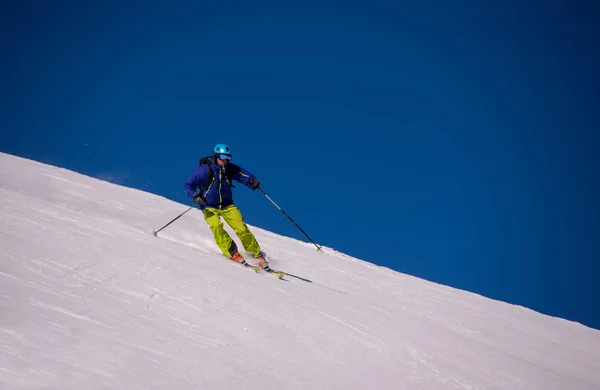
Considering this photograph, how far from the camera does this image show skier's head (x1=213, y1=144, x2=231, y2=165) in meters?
8.35

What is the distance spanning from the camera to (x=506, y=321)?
29.4 ft

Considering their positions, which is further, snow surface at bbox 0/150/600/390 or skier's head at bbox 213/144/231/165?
skier's head at bbox 213/144/231/165

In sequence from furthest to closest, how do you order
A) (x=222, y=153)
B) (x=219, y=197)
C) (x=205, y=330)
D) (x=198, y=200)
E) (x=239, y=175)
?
(x=239, y=175) → (x=219, y=197) → (x=222, y=153) → (x=198, y=200) → (x=205, y=330)

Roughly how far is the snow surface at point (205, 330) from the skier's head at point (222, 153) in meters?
2.49

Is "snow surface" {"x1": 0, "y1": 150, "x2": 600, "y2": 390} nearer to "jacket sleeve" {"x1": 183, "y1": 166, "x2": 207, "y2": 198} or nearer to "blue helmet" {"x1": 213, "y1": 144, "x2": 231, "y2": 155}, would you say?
"jacket sleeve" {"x1": 183, "y1": 166, "x2": 207, "y2": 198}

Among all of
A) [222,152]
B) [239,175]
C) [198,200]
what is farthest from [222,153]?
[198,200]

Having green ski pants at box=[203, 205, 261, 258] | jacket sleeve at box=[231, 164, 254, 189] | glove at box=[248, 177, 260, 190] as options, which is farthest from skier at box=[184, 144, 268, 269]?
glove at box=[248, 177, 260, 190]

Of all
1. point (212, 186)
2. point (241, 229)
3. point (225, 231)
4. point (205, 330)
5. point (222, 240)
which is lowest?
point (205, 330)

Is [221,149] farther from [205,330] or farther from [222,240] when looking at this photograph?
[205,330]

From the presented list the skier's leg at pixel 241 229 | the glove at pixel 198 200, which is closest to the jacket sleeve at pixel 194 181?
the glove at pixel 198 200

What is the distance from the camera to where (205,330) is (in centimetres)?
346

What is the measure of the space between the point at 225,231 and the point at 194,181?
1.31 m

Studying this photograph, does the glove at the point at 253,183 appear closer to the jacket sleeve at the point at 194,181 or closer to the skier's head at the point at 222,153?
the skier's head at the point at 222,153

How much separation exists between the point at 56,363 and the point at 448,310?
8017 millimetres
